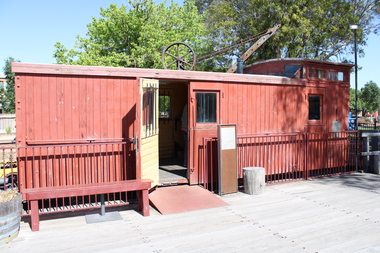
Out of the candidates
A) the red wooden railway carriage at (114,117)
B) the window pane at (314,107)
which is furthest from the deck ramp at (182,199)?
the window pane at (314,107)

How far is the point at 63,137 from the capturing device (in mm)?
5910

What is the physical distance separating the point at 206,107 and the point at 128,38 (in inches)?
624

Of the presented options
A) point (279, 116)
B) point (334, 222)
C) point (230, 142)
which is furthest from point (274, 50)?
point (334, 222)

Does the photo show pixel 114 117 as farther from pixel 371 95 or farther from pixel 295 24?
pixel 371 95

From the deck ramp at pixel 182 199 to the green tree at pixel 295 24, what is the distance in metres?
15.9

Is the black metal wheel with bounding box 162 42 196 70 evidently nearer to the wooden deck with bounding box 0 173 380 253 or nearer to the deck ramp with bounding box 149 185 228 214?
the deck ramp with bounding box 149 185 228 214

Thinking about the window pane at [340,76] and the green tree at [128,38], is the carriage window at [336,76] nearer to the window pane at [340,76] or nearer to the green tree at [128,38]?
the window pane at [340,76]

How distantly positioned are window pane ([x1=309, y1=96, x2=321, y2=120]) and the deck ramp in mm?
4041

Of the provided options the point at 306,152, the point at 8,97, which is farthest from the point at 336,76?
the point at 8,97

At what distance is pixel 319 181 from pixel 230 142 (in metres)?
3.02

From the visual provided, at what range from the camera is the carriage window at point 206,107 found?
7.06m

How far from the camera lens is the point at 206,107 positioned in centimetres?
714

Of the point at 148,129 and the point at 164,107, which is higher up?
the point at 164,107

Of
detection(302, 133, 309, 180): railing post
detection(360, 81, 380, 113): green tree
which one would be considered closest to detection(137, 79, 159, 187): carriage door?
detection(302, 133, 309, 180): railing post
